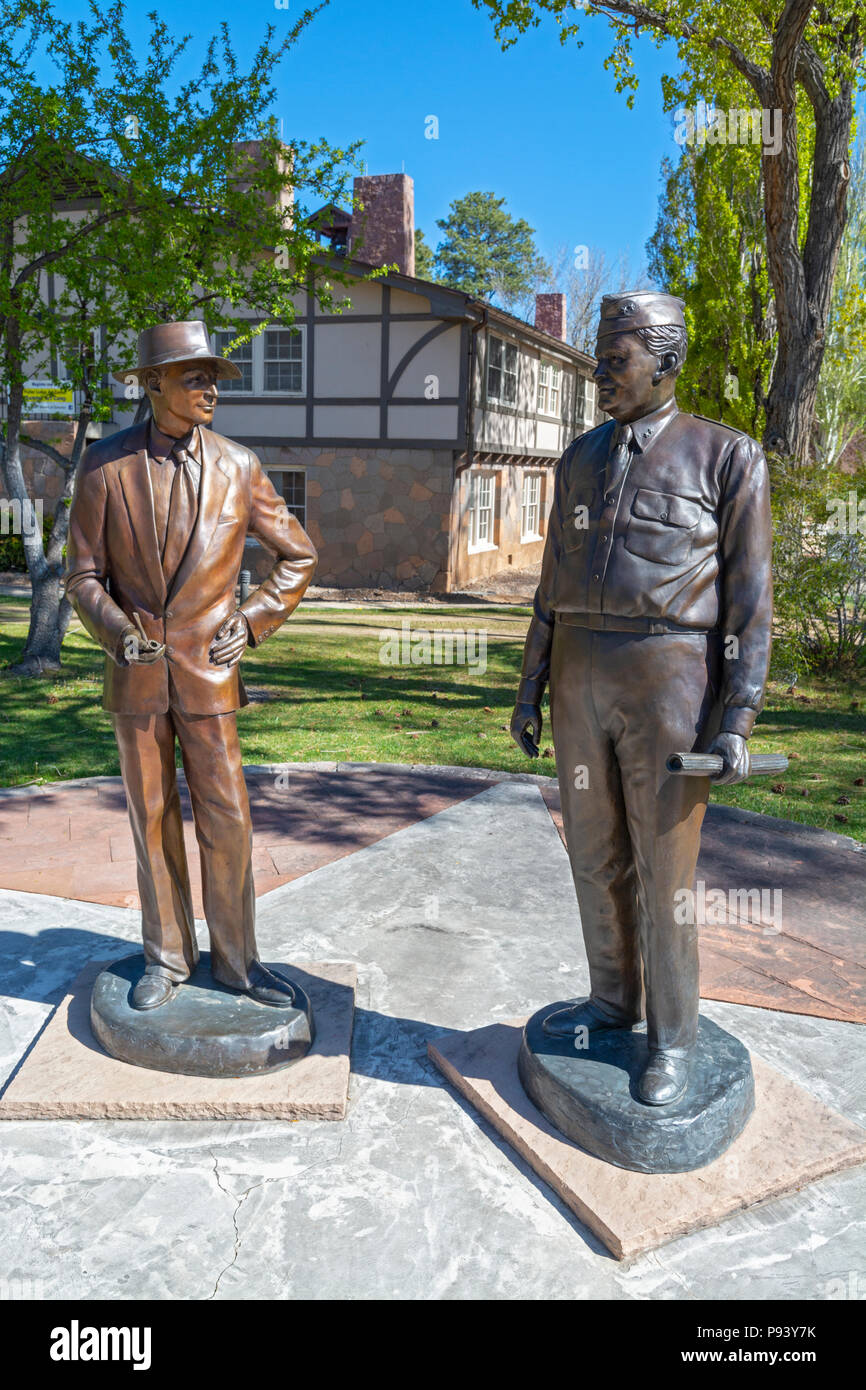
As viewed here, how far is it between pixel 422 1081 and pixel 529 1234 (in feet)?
2.59

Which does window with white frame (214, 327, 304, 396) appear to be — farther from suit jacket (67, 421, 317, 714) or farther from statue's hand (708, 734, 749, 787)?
statue's hand (708, 734, 749, 787)

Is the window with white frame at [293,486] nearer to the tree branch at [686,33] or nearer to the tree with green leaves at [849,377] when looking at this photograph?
the tree branch at [686,33]

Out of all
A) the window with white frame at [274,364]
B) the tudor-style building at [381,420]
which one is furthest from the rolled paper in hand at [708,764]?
the window with white frame at [274,364]

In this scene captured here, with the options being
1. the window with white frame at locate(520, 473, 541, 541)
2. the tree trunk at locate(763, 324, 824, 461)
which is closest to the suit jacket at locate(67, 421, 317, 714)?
the tree trunk at locate(763, 324, 824, 461)

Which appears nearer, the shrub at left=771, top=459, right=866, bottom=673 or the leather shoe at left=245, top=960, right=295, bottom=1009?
the leather shoe at left=245, top=960, right=295, bottom=1009

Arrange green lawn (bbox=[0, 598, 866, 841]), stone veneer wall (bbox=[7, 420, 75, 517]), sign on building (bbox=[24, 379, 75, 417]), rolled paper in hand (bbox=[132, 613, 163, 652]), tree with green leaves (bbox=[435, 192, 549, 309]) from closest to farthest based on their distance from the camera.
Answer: rolled paper in hand (bbox=[132, 613, 163, 652]), green lawn (bbox=[0, 598, 866, 841]), sign on building (bbox=[24, 379, 75, 417]), stone veneer wall (bbox=[7, 420, 75, 517]), tree with green leaves (bbox=[435, 192, 549, 309])

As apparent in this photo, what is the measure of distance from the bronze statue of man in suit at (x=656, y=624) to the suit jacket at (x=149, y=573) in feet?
3.13

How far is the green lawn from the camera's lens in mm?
7219

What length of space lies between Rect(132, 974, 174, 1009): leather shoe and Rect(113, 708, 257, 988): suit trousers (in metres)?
0.03

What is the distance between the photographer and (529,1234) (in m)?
2.81

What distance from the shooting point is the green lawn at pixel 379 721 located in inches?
284

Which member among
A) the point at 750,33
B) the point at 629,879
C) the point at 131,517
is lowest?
the point at 629,879
